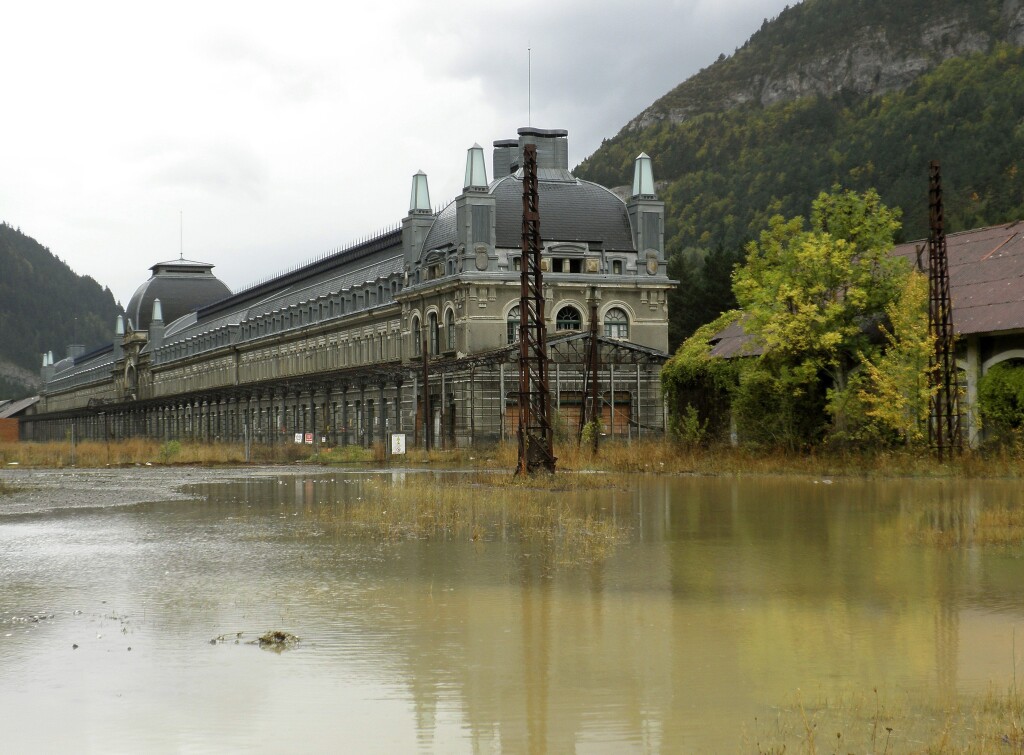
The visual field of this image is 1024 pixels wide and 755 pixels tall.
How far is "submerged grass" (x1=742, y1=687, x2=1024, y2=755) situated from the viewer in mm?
7523

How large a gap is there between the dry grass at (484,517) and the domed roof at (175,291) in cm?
12555

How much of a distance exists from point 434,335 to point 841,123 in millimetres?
83483

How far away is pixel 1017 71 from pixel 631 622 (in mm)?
130923

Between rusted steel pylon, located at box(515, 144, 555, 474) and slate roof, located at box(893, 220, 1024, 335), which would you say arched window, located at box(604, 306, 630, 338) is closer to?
slate roof, located at box(893, 220, 1024, 335)

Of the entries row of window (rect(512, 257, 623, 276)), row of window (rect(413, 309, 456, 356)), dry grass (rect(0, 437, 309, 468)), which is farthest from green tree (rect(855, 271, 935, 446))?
row of window (rect(413, 309, 456, 356))

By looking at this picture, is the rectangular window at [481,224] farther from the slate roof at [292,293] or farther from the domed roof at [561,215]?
the slate roof at [292,293]

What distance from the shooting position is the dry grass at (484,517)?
18953mm

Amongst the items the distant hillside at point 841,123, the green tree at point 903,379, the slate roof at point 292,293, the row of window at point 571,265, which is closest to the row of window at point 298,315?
the slate roof at point 292,293

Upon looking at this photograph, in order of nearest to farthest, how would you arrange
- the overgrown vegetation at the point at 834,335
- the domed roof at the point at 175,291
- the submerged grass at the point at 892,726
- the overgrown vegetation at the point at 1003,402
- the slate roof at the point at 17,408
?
the submerged grass at the point at 892,726 < the overgrown vegetation at the point at 1003,402 < the overgrown vegetation at the point at 834,335 < the domed roof at the point at 175,291 < the slate roof at the point at 17,408

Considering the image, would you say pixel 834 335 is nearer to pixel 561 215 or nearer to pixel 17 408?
pixel 561 215

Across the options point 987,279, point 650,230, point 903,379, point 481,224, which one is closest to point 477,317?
point 481,224

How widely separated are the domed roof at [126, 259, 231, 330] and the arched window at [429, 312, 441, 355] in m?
84.5

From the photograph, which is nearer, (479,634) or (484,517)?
(479,634)

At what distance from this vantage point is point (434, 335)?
241 feet
